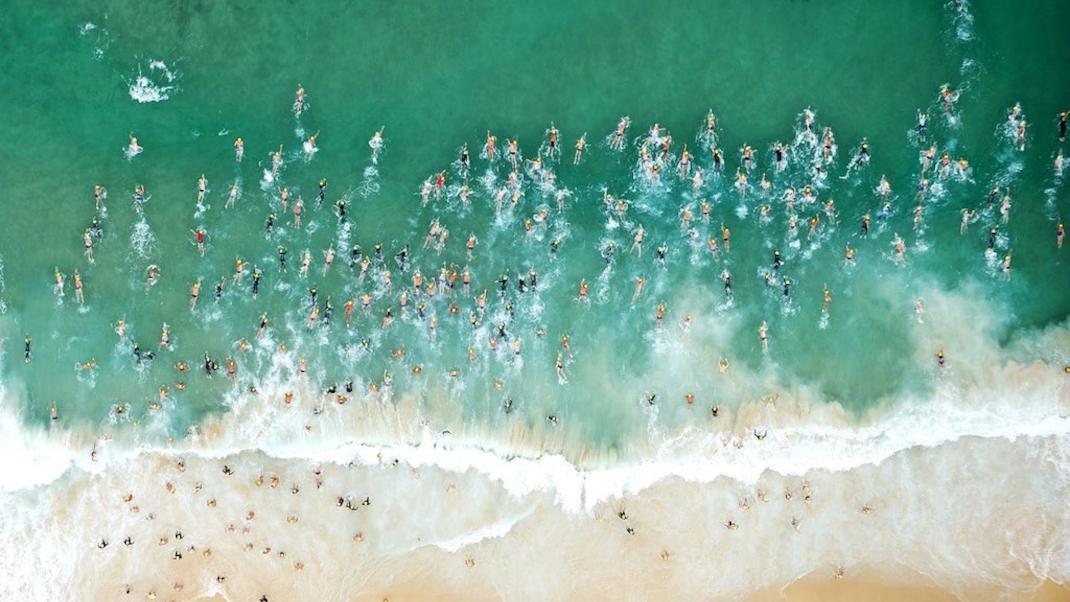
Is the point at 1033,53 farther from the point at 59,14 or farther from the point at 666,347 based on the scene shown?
the point at 59,14

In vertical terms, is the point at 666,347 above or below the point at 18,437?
above

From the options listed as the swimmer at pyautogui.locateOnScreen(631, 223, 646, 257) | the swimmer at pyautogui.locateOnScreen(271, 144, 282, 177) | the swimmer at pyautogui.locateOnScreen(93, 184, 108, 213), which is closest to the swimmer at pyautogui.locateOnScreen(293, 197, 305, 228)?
the swimmer at pyautogui.locateOnScreen(271, 144, 282, 177)

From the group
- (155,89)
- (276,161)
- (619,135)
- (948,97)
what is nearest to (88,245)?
(155,89)

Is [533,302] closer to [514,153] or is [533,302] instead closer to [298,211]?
[514,153]

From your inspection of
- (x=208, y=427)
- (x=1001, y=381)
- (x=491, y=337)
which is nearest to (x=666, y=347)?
(x=491, y=337)

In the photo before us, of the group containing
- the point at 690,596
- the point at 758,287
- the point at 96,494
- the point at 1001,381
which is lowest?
the point at 690,596

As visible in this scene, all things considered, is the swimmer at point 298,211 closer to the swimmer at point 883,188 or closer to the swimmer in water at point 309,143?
the swimmer in water at point 309,143
